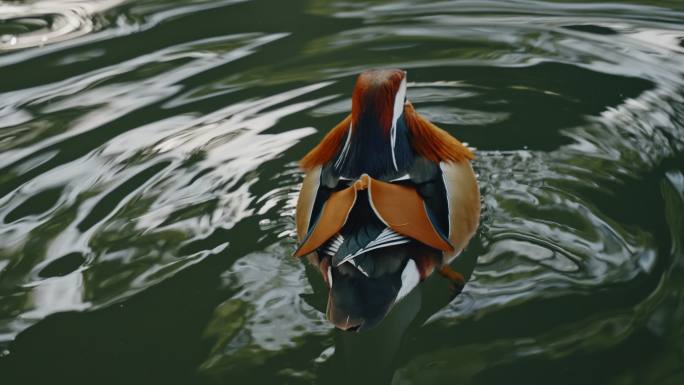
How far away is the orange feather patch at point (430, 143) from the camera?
4.61 meters

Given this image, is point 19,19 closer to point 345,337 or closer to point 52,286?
point 52,286

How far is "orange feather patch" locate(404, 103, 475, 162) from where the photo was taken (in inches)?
182

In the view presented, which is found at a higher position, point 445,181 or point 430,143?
point 430,143

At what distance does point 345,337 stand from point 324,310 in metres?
0.18

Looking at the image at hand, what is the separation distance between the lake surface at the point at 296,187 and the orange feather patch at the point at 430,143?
361 mm

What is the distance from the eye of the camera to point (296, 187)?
519 cm

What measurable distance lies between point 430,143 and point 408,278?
0.85 metres

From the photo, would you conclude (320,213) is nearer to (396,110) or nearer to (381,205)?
(381,205)

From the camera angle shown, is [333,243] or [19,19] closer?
[333,243]

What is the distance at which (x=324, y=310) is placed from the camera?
415 cm

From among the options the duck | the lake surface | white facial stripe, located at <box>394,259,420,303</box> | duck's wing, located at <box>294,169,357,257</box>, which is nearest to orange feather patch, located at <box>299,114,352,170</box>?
the duck

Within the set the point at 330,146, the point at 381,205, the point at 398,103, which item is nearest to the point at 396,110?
the point at 398,103

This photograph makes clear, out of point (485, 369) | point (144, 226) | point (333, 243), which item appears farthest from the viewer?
point (144, 226)

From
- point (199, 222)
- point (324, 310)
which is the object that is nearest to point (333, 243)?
point (324, 310)
